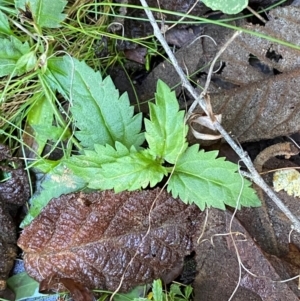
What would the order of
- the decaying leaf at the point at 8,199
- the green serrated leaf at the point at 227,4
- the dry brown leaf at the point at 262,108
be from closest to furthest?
1. the green serrated leaf at the point at 227,4
2. the dry brown leaf at the point at 262,108
3. the decaying leaf at the point at 8,199

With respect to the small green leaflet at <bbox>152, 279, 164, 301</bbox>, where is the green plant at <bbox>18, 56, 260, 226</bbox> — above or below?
above

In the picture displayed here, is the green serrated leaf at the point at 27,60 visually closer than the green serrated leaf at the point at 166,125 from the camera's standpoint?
No

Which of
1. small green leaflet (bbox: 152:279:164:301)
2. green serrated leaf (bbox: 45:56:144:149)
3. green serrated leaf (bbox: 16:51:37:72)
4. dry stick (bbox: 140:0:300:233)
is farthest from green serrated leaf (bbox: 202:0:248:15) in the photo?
small green leaflet (bbox: 152:279:164:301)

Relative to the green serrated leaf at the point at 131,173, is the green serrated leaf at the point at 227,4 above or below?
above

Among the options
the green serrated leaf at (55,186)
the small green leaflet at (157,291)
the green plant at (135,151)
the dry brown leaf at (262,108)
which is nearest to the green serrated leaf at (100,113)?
the green plant at (135,151)

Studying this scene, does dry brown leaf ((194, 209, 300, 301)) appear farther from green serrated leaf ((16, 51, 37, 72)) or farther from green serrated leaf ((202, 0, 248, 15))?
green serrated leaf ((16, 51, 37, 72))

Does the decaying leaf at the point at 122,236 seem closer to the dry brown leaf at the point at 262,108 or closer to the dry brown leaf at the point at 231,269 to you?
the dry brown leaf at the point at 231,269

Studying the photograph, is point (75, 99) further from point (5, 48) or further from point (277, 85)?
point (277, 85)
